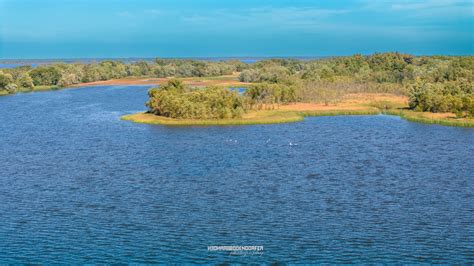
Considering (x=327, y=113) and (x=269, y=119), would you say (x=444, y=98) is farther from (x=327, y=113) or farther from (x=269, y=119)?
(x=269, y=119)

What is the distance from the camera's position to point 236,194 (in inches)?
1975

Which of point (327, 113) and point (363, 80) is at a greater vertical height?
point (363, 80)

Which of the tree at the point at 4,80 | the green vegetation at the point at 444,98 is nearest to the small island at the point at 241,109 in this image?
the green vegetation at the point at 444,98

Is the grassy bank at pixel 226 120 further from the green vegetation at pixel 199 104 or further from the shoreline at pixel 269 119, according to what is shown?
the green vegetation at pixel 199 104

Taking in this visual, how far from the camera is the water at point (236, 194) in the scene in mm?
37156

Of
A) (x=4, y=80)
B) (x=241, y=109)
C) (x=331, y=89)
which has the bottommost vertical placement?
(x=241, y=109)

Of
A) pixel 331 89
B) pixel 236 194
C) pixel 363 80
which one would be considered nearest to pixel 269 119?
pixel 331 89

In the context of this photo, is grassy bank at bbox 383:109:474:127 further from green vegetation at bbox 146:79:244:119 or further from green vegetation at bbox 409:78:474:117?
green vegetation at bbox 146:79:244:119

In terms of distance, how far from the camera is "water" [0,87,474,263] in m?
37.2

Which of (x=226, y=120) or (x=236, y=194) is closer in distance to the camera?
(x=236, y=194)

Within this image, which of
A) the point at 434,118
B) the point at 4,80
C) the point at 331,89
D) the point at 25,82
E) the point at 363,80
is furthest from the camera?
the point at 25,82

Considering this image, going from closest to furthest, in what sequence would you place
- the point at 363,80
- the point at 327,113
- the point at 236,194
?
1. the point at 236,194
2. the point at 327,113
3. the point at 363,80

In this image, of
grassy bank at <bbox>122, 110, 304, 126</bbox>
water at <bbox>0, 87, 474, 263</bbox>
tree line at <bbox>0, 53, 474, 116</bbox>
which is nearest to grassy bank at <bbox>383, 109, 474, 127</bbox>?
tree line at <bbox>0, 53, 474, 116</bbox>

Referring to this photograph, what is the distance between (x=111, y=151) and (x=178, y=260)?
3769 cm
